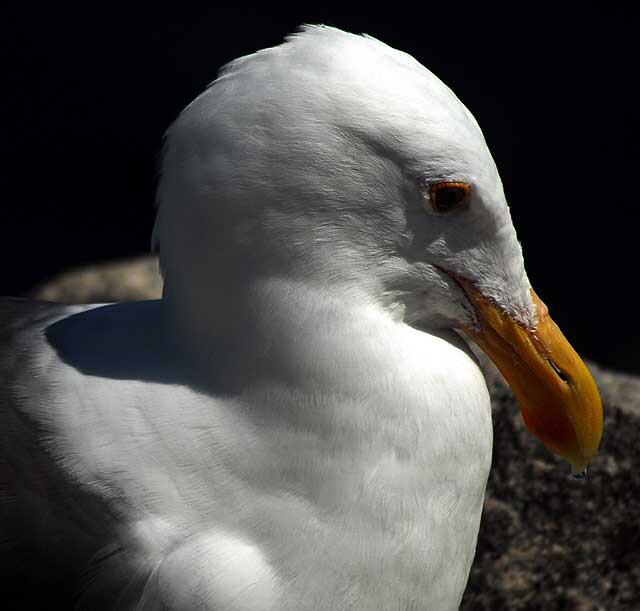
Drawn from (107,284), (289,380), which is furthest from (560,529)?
(107,284)

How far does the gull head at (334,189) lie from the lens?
2320 mm

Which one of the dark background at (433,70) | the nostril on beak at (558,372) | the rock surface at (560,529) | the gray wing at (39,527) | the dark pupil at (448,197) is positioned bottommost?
the dark background at (433,70)

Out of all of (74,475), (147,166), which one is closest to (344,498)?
(74,475)

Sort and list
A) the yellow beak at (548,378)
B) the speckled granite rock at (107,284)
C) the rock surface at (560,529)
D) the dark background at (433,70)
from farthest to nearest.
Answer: the dark background at (433,70)
the speckled granite rock at (107,284)
the rock surface at (560,529)
the yellow beak at (548,378)

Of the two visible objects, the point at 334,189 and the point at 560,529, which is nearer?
the point at 334,189

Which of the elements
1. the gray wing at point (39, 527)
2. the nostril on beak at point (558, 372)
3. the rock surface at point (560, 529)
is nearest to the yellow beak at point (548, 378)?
the nostril on beak at point (558, 372)

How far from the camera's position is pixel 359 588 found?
2.44 m

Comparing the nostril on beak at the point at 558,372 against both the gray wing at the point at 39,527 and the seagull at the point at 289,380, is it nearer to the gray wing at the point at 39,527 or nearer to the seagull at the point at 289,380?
the seagull at the point at 289,380

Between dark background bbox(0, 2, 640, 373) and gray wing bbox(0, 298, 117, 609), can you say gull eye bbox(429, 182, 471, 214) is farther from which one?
dark background bbox(0, 2, 640, 373)

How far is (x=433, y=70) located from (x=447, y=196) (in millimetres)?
5426

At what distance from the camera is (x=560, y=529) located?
3328 mm

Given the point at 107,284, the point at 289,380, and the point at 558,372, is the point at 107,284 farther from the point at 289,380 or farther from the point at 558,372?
the point at 558,372

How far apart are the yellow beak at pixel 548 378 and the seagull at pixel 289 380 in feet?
0.13

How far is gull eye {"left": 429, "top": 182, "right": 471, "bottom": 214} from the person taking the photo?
237 cm
